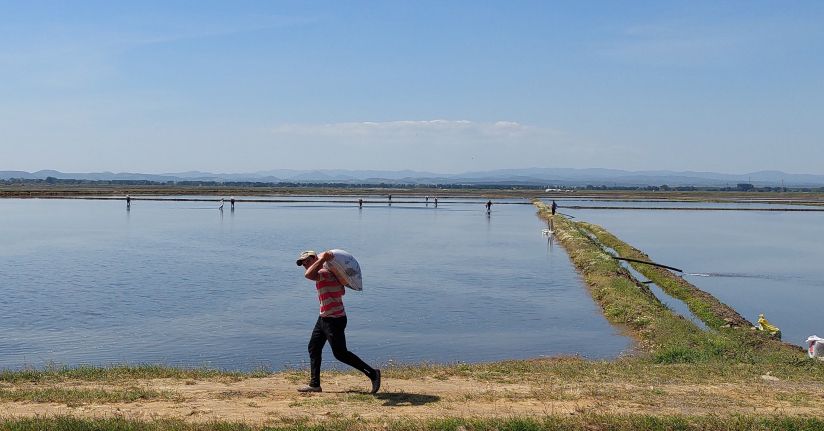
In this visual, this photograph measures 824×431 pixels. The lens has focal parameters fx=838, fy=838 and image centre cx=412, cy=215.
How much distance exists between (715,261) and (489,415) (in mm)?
28682

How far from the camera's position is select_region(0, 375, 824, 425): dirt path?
7.98m

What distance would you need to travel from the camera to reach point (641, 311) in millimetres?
18938

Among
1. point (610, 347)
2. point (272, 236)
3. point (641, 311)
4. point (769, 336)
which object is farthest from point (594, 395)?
point (272, 236)

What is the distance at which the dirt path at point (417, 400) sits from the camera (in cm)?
798

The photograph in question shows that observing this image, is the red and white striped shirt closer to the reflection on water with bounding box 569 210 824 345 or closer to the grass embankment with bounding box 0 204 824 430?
the grass embankment with bounding box 0 204 824 430

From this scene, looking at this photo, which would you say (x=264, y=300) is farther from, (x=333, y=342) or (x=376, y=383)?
(x=333, y=342)

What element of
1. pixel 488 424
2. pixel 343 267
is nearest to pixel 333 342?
pixel 343 267

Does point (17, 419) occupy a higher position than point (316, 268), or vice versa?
point (316, 268)

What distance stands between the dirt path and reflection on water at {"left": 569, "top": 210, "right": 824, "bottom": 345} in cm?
960

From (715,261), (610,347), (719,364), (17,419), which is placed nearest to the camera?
(17,419)

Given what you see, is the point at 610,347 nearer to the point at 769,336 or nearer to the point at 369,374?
the point at 769,336

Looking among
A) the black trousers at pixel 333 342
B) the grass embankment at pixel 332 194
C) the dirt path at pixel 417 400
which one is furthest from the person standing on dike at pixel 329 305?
the grass embankment at pixel 332 194

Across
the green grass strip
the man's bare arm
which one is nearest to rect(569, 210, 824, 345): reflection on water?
the man's bare arm

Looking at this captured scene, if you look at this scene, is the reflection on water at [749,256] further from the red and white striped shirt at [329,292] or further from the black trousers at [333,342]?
the red and white striped shirt at [329,292]
